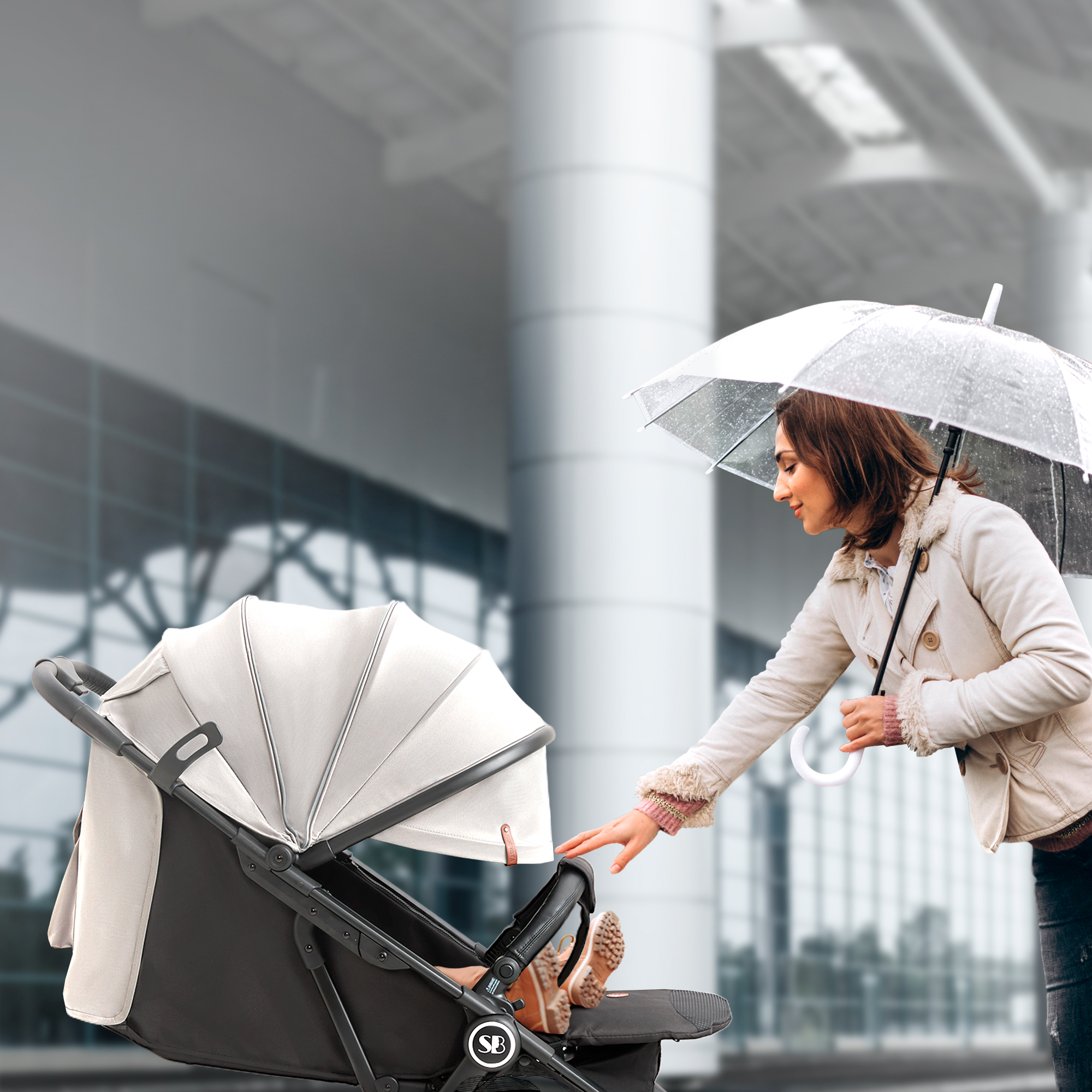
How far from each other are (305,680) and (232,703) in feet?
0.50

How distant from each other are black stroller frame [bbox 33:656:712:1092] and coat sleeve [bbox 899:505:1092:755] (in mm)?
767

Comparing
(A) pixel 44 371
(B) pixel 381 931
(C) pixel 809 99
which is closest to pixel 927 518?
(B) pixel 381 931

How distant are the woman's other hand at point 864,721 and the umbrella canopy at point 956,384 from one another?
21.5 inches

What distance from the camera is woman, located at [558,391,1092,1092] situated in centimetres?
249

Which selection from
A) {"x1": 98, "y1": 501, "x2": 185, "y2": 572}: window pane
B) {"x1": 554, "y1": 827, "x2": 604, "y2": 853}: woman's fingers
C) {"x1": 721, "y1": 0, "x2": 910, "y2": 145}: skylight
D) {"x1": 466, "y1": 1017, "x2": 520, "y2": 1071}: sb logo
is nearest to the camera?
{"x1": 466, "y1": 1017, "x2": 520, "y2": 1071}: sb logo

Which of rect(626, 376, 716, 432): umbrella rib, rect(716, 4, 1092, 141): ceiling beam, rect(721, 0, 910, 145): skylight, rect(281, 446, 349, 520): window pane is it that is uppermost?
rect(721, 0, 910, 145): skylight

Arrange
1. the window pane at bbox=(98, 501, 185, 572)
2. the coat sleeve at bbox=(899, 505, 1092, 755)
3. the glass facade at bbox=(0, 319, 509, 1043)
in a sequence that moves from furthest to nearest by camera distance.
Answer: the window pane at bbox=(98, 501, 185, 572) → the glass facade at bbox=(0, 319, 509, 1043) → the coat sleeve at bbox=(899, 505, 1092, 755)

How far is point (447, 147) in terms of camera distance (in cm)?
1884

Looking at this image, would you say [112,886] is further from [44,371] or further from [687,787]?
[44,371]

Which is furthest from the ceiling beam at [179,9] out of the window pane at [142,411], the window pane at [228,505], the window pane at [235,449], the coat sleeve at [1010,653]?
the coat sleeve at [1010,653]

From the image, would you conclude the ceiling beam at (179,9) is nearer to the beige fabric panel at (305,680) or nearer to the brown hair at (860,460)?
the beige fabric panel at (305,680)

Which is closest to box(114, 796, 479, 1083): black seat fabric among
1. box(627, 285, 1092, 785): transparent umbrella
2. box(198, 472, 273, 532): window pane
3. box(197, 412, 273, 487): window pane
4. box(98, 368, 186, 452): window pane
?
box(627, 285, 1092, 785): transparent umbrella

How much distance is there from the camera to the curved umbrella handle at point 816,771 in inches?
104

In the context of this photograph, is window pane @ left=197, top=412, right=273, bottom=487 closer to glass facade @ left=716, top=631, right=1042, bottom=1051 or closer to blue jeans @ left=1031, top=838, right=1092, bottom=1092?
glass facade @ left=716, top=631, right=1042, bottom=1051
